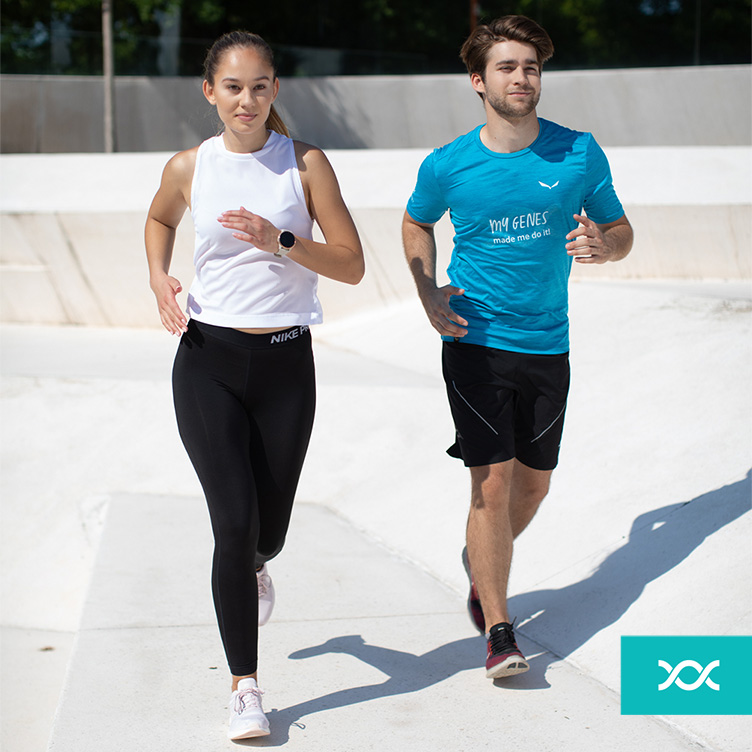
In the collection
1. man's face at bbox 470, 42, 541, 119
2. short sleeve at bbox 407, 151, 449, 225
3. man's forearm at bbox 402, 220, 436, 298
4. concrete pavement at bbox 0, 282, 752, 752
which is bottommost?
concrete pavement at bbox 0, 282, 752, 752

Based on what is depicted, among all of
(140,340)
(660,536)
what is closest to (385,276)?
(140,340)

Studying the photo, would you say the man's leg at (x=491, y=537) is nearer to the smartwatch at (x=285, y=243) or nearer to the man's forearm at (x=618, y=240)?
the man's forearm at (x=618, y=240)

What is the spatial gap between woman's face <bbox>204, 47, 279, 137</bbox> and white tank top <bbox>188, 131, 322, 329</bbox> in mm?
104

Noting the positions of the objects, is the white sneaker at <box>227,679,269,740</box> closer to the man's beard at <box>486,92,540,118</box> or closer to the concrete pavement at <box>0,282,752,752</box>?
the concrete pavement at <box>0,282,752,752</box>

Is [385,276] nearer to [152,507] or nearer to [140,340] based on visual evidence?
[140,340]

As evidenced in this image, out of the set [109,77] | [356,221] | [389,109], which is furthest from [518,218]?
[389,109]

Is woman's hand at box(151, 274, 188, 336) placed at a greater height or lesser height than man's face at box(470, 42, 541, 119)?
lesser

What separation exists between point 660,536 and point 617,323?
296 centimetres

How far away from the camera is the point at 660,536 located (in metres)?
4.11

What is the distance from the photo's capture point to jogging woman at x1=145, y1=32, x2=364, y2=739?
114 inches

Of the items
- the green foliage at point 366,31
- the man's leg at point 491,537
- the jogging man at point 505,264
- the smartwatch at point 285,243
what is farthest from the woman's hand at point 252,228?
the green foliage at point 366,31

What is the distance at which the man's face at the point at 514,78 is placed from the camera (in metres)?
3.22

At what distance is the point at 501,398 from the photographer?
3408 mm

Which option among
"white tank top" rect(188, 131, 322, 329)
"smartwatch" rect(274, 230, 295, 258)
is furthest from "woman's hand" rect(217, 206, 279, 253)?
"white tank top" rect(188, 131, 322, 329)
